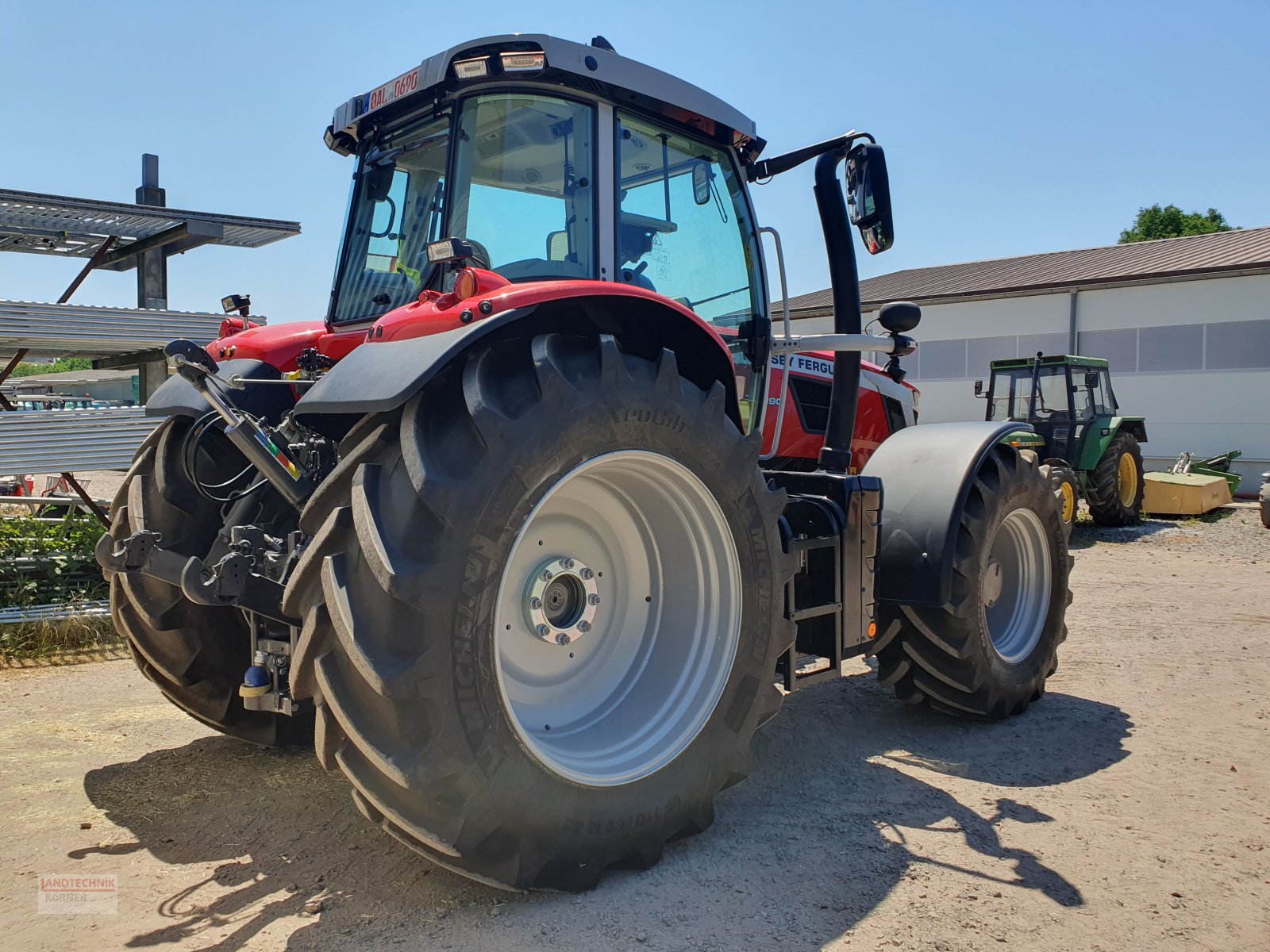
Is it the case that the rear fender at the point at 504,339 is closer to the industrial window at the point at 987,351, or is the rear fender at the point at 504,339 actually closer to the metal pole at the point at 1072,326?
the metal pole at the point at 1072,326

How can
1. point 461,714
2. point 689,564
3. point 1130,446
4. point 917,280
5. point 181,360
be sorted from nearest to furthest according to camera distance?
point 461,714, point 181,360, point 689,564, point 1130,446, point 917,280

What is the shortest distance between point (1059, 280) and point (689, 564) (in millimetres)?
19562

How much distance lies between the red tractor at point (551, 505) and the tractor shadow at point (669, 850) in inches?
6.5

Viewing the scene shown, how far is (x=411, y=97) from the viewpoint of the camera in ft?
11.6

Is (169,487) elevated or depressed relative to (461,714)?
elevated

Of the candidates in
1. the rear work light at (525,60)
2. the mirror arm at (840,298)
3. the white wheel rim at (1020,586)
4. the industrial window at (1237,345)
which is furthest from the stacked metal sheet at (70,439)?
the industrial window at (1237,345)

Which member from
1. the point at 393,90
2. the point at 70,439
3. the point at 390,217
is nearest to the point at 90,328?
the point at 70,439

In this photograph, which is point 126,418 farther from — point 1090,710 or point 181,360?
point 1090,710

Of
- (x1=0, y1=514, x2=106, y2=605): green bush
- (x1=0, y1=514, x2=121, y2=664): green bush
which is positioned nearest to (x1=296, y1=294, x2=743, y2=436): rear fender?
(x1=0, y1=514, x2=121, y2=664): green bush

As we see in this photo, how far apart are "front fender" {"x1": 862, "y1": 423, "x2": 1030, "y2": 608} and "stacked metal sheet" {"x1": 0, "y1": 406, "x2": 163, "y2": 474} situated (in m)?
5.27

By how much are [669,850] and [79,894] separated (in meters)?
1.71

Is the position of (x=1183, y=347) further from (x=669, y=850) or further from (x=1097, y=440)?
(x=669, y=850)

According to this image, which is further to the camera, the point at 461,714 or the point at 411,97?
the point at 411,97

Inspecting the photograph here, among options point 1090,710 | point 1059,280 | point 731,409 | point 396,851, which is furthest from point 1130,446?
point 396,851
